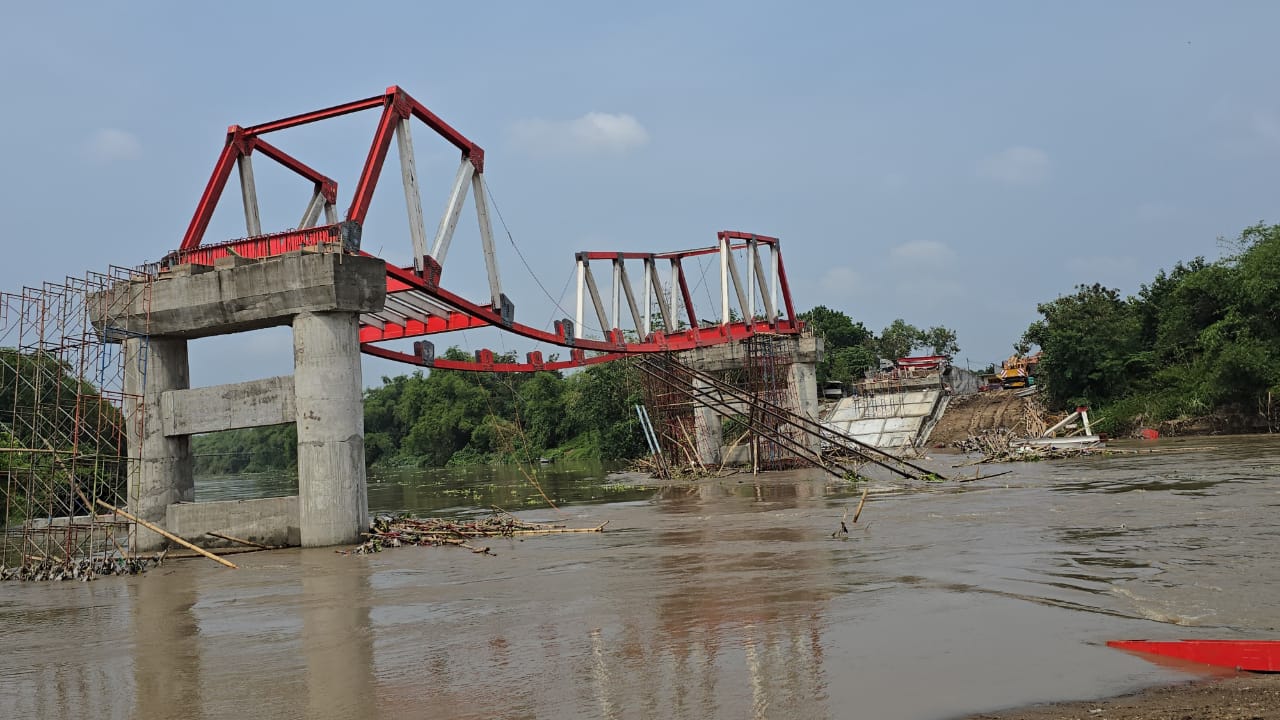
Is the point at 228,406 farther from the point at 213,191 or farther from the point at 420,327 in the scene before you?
the point at 420,327

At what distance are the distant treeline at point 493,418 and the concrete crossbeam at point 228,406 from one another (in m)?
40.3

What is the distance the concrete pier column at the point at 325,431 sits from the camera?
747 inches

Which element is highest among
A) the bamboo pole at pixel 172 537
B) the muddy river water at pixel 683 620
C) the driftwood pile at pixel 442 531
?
the bamboo pole at pixel 172 537

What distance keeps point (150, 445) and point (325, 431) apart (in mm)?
4685

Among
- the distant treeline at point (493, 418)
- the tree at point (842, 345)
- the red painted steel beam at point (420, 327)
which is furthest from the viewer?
the tree at point (842, 345)

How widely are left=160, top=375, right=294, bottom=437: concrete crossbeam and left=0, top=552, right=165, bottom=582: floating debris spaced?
10.0ft

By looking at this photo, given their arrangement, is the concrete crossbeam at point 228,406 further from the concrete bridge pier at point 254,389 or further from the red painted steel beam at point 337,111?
the red painted steel beam at point 337,111

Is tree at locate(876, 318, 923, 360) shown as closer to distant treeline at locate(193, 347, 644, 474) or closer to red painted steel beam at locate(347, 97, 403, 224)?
distant treeline at locate(193, 347, 644, 474)

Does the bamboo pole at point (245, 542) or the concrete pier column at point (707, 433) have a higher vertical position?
the concrete pier column at point (707, 433)

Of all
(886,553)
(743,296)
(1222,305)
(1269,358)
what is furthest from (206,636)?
(1222,305)

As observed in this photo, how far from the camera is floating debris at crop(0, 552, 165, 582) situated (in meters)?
17.5

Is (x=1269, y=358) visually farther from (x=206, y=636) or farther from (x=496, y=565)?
(x=206, y=636)

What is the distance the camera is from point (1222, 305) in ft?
159

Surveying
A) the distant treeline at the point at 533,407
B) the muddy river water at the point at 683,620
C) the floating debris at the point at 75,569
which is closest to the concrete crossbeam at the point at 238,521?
the muddy river water at the point at 683,620
